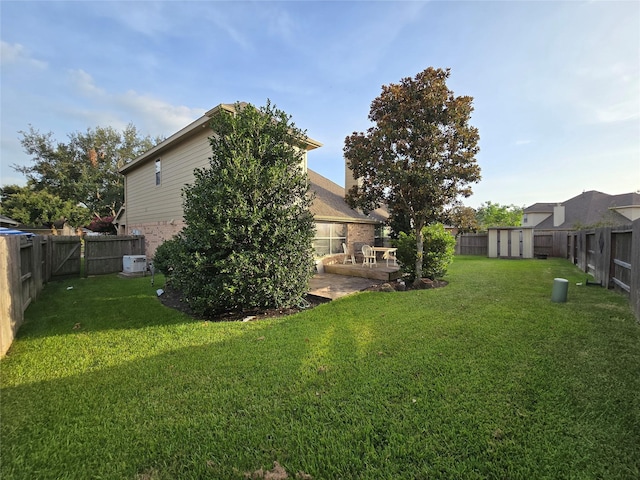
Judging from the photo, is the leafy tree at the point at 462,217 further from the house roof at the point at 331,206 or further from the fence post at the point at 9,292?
the fence post at the point at 9,292

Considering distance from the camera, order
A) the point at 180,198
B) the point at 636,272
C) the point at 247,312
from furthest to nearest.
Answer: the point at 180,198, the point at 247,312, the point at 636,272

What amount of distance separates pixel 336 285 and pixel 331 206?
17.0 feet

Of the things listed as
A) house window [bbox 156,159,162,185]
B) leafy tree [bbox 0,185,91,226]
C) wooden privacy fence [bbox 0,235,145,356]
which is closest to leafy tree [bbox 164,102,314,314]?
wooden privacy fence [bbox 0,235,145,356]

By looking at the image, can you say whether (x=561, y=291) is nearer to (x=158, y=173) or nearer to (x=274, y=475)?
(x=274, y=475)

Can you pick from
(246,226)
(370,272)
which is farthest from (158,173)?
(370,272)

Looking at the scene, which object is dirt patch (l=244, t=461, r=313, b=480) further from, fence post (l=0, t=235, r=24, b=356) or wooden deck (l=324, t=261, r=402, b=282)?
wooden deck (l=324, t=261, r=402, b=282)

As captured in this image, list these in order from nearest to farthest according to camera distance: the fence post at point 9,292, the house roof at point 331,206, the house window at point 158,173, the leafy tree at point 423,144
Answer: the fence post at point 9,292
the leafy tree at point 423,144
the house roof at point 331,206
the house window at point 158,173

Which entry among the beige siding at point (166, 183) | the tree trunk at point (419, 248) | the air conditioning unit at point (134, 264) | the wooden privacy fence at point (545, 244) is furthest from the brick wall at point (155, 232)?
the wooden privacy fence at point (545, 244)

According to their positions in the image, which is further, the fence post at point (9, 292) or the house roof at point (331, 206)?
the house roof at point (331, 206)

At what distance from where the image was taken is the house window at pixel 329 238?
37.9ft

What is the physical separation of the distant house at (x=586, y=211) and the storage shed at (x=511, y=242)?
780 centimetres

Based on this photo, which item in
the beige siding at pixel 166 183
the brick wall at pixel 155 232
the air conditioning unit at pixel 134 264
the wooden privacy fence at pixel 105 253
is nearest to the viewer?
the beige siding at pixel 166 183

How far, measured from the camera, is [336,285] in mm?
8836

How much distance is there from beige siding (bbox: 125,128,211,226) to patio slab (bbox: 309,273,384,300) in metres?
5.49
